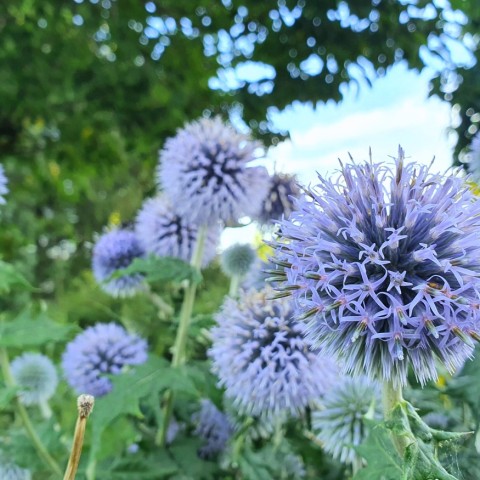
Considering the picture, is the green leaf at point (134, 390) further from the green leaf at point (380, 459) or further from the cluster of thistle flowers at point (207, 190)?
the green leaf at point (380, 459)

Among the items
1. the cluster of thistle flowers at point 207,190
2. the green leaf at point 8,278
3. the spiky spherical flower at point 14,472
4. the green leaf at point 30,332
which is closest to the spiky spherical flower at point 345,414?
the cluster of thistle flowers at point 207,190

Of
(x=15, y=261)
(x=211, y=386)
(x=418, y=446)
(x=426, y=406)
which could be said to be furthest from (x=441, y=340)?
(x=15, y=261)

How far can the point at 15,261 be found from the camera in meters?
7.90

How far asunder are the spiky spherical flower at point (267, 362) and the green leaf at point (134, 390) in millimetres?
103

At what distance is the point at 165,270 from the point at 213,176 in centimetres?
36

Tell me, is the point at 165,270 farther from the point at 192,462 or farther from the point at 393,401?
the point at 393,401

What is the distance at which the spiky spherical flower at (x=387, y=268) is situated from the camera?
97 centimetres

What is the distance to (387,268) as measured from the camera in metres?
1.03

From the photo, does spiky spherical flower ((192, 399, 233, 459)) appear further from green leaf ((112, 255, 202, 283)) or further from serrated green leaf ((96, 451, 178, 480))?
green leaf ((112, 255, 202, 283))

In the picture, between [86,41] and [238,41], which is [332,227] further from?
[86,41]

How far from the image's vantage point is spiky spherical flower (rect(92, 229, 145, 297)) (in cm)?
214

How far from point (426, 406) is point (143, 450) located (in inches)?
28.1

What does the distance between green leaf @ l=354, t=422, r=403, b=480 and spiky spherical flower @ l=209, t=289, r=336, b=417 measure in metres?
0.37

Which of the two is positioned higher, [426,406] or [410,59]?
[410,59]
